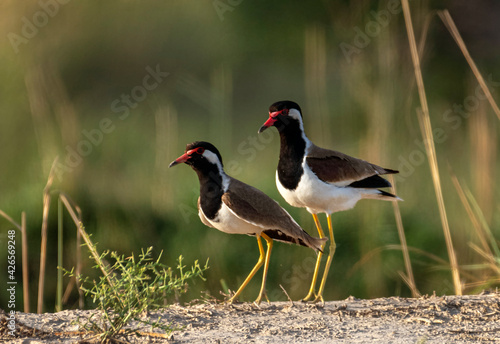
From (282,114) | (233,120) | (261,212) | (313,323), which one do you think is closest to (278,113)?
(282,114)

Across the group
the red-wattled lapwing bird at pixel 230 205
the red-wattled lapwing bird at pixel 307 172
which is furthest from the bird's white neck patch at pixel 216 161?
the red-wattled lapwing bird at pixel 307 172

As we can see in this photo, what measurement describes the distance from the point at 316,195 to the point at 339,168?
0.16 m

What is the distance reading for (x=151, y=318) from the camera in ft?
8.46

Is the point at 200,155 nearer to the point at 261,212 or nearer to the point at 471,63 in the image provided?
the point at 261,212

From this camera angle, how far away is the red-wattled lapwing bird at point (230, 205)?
2637 millimetres

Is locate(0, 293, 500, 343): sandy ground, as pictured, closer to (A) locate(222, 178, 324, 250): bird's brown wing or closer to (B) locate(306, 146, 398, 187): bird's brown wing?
(A) locate(222, 178, 324, 250): bird's brown wing

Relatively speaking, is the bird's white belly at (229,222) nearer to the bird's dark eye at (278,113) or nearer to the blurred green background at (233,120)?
the bird's dark eye at (278,113)

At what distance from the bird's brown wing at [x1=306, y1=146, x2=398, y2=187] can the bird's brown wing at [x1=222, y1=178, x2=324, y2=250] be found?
0.22 meters

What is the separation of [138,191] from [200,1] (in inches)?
180

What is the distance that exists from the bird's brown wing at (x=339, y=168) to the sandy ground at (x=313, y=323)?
0.46 m

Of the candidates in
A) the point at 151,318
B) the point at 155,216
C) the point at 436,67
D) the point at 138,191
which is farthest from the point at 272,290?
the point at 436,67

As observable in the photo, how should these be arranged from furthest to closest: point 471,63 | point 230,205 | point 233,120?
1. point 233,120
2. point 471,63
3. point 230,205

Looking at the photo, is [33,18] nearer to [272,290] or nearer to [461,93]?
[461,93]

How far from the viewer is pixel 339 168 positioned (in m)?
2.88
